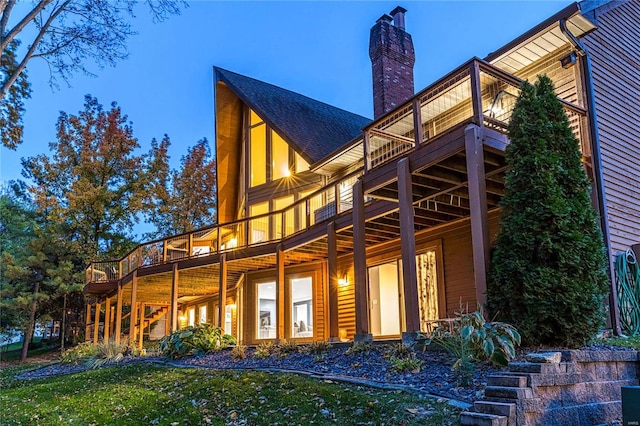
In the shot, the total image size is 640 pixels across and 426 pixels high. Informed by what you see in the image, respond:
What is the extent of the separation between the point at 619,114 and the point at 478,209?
5333mm

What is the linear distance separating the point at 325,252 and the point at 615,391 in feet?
32.8

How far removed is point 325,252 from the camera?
610 inches

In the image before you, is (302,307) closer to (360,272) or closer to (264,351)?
(264,351)

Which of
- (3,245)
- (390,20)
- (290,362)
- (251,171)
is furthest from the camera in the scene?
(3,245)

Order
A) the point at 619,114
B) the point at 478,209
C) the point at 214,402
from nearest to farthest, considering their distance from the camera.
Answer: the point at 214,402 < the point at 478,209 < the point at 619,114

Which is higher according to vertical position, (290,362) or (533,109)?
(533,109)

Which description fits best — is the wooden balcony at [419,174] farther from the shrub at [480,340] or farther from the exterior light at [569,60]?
the shrub at [480,340]

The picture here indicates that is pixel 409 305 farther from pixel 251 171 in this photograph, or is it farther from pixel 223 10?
pixel 223 10

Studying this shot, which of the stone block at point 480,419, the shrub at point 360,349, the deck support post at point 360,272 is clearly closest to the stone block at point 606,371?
the stone block at point 480,419

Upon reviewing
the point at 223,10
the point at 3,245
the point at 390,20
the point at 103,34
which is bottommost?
the point at 3,245

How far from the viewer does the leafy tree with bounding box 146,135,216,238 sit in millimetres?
30188

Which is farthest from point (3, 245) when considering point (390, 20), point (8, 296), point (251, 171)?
point (390, 20)

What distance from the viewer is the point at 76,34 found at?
11820 millimetres

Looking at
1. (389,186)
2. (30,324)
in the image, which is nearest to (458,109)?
(389,186)
